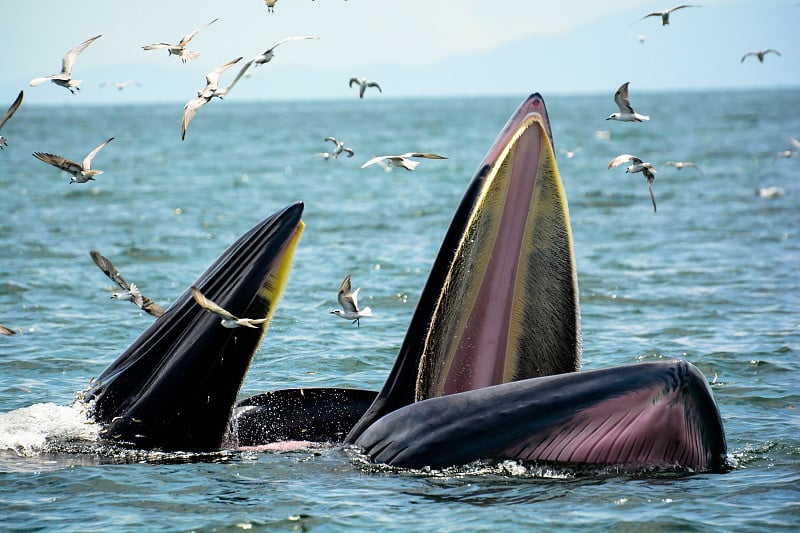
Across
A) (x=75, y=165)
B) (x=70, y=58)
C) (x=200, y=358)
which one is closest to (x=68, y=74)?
(x=70, y=58)

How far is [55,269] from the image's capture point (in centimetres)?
1856

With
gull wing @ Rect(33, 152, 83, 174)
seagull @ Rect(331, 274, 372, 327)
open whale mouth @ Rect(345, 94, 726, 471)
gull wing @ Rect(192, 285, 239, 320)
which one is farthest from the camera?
gull wing @ Rect(33, 152, 83, 174)

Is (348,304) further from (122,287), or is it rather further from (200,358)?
(200,358)

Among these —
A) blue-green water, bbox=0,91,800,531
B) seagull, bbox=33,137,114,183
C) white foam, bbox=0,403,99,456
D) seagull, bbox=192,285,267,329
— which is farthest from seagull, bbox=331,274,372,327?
seagull, bbox=192,285,267,329

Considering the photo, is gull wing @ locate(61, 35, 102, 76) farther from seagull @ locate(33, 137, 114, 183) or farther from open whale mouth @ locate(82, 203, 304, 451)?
open whale mouth @ locate(82, 203, 304, 451)

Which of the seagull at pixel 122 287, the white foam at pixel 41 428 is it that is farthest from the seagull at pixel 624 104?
the white foam at pixel 41 428

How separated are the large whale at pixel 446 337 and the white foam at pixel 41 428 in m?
0.24

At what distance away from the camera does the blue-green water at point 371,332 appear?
6.66 meters

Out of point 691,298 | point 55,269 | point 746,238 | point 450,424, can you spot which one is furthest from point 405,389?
point 746,238

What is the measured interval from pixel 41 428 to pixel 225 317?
216 cm

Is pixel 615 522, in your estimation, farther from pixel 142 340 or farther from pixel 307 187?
pixel 307 187

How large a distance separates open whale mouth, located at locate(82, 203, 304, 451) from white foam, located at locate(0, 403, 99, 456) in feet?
0.84

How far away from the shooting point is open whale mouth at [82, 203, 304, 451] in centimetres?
685

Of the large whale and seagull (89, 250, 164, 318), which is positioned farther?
seagull (89, 250, 164, 318)
